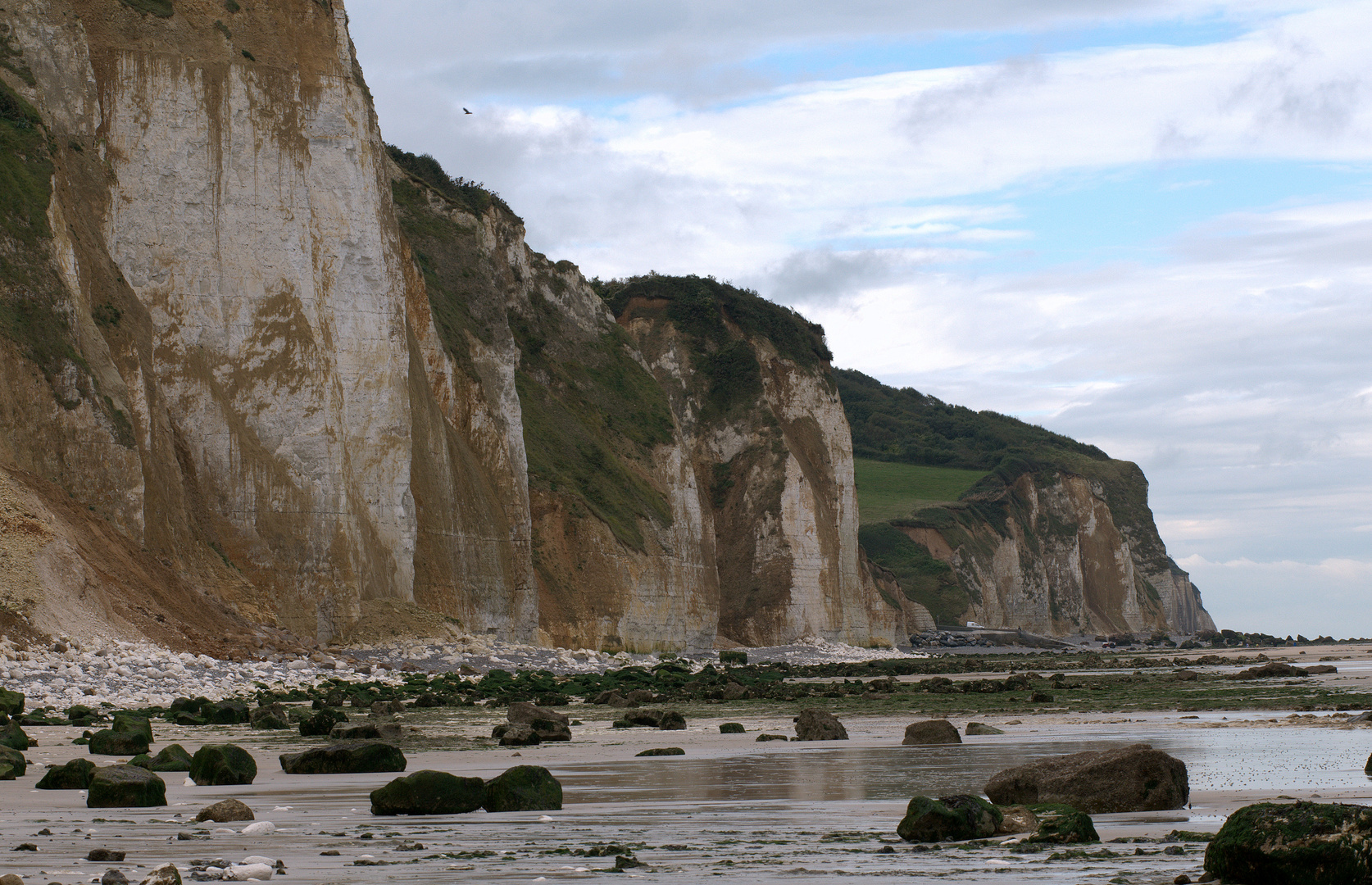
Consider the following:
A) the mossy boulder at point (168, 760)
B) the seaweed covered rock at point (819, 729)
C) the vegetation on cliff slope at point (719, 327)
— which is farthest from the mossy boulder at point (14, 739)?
the vegetation on cliff slope at point (719, 327)

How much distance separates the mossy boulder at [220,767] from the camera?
9961 mm

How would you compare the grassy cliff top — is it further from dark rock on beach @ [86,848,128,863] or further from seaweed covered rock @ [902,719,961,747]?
dark rock on beach @ [86,848,128,863]

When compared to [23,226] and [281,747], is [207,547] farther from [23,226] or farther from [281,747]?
[281,747]

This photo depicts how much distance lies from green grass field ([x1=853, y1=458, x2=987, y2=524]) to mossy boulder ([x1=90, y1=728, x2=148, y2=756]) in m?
94.1

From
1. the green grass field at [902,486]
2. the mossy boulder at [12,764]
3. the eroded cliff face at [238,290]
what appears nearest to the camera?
the mossy boulder at [12,764]

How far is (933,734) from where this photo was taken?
14352mm

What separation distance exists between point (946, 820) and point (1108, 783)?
6.91 ft

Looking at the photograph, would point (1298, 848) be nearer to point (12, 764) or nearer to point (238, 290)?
point (12, 764)

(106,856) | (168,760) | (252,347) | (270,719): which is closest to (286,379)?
(252,347)

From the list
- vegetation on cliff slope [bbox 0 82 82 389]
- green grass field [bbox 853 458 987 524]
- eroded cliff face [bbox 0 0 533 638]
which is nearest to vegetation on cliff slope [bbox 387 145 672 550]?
eroded cliff face [bbox 0 0 533 638]

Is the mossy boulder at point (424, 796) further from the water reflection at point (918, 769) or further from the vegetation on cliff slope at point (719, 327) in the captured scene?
the vegetation on cliff slope at point (719, 327)

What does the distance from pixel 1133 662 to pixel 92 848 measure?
47672 millimetres

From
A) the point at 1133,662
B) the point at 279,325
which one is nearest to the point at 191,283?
the point at 279,325

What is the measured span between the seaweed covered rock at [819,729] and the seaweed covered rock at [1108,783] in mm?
6952
